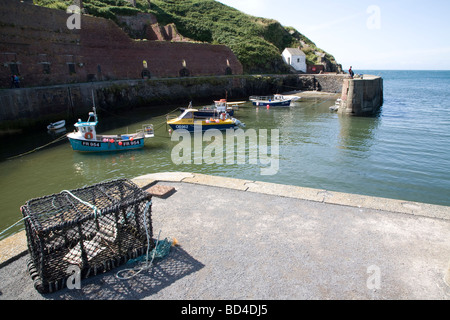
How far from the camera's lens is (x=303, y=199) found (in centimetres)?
744

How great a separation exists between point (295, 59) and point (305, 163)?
47.6m

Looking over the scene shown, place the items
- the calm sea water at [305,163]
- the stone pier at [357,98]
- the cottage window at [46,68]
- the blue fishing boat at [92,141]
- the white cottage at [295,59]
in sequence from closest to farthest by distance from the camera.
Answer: the calm sea water at [305,163]
the blue fishing boat at [92,141]
the cottage window at [46,68]
the stone pier at [357,98]
the white cottage at [295,59]

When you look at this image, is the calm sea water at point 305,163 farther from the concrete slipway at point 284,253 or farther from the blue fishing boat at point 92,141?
the concrete slipway at point 284,253

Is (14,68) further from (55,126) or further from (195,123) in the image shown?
(195,123)

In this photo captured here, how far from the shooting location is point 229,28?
61344 millimetres

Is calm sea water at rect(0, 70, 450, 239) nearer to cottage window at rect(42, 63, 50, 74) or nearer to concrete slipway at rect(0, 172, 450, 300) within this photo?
concrete slipway at rect(0, 172, 450, 300)

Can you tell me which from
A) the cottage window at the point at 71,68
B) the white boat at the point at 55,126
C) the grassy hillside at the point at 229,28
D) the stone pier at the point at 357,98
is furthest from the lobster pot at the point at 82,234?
the grassy hillside at the point at 229,28

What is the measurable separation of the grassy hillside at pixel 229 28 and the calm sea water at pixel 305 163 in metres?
28.9

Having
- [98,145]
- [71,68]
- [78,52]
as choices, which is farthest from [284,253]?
[78,52]

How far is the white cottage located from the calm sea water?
3413 centimetres

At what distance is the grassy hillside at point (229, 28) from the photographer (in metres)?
51.5

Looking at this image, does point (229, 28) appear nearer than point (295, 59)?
No

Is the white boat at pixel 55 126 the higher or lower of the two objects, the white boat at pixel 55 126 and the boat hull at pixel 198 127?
the higher
